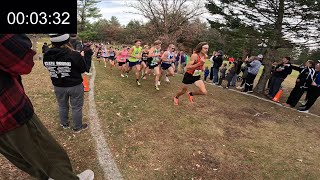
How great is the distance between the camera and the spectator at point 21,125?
2.09 m

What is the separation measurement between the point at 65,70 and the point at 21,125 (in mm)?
2317

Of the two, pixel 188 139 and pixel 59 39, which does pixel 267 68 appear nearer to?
pixel 188 139

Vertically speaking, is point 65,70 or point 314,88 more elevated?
point 65,70

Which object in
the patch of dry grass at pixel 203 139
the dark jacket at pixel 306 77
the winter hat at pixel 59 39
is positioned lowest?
the patch of dry grass at pixel 203 139

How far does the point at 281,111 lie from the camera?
930 centimetres

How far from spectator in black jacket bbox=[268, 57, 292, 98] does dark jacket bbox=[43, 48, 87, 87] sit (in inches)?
392

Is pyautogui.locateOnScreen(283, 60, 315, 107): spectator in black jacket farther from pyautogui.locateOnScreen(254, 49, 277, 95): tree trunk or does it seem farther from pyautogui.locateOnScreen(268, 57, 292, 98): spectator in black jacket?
pyautogui.locateOnScreen(254, 49, 277, 95): tree trunk

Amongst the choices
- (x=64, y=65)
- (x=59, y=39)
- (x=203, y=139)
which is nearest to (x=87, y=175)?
(x=64, y=65)

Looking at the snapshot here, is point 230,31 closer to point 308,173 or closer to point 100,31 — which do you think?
point 308,173

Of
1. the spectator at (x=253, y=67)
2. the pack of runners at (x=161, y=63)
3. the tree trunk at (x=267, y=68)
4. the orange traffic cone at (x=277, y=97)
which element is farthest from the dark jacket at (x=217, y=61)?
the orange traffic cone at (x=277, y=97)

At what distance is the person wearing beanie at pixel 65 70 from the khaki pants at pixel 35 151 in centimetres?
201

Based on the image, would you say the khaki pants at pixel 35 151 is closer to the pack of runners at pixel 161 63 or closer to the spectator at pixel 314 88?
the pack of runners at pixel 161 63

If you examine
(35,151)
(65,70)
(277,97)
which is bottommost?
(277,97)

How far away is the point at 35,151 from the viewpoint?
8.09 ft
